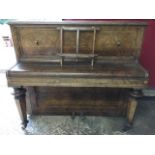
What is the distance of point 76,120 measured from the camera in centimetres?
225

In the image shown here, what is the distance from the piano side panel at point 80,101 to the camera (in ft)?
7.03

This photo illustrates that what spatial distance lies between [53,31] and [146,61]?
4.84 feet

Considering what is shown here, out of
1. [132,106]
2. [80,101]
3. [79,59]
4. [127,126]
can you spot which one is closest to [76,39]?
[79,59]

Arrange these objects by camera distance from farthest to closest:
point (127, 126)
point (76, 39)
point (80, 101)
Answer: point (80, 101), point (127, 126), point (76, 39)

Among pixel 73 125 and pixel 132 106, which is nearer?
pixel 132 106

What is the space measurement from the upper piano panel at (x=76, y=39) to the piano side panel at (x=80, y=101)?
46 centimetres

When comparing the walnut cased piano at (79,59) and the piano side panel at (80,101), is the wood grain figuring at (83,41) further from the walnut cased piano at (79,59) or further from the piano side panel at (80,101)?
the piano side panel at (80,101)

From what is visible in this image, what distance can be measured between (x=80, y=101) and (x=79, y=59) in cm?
58

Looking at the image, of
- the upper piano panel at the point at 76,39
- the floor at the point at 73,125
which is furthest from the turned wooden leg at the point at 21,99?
the upper piano panel at the point at 76,39

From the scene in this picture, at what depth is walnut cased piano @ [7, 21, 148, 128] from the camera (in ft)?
5.63

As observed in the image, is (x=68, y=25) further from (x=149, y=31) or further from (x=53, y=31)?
(x=149, y=31)

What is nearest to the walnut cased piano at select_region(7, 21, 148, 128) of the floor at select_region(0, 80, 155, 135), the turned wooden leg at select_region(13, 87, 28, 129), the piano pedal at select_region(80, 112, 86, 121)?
the turned wooden leg at select_region(13, 87, 28, 129)

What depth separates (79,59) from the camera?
6.34 ft

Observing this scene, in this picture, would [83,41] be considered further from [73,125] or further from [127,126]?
[127,126]
